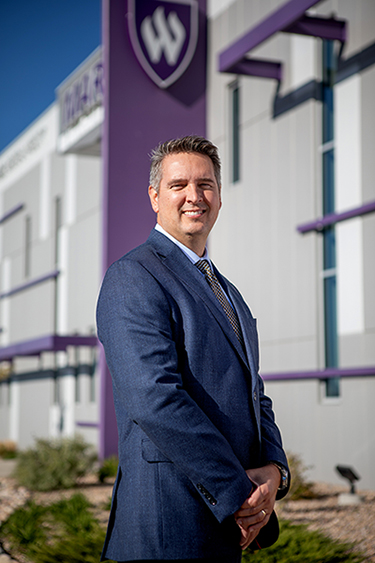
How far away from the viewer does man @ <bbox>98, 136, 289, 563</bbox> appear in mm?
1975

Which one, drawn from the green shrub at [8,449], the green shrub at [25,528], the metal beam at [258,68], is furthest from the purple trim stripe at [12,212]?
the green shrub at [25,528]

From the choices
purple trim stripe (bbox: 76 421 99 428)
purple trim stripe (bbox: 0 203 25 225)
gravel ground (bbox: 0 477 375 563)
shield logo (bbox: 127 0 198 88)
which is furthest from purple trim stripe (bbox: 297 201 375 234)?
purple trim stripe (bbox: 0 203 25 225)

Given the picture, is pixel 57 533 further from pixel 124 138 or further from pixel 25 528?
pixel 124 138

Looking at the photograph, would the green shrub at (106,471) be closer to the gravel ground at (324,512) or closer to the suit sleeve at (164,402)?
the gravel ground at (324,512)

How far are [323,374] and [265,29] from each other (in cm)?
500

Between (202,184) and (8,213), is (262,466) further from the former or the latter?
(8,213)

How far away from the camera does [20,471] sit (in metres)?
10.5

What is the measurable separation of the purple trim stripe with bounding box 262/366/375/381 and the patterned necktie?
21.6ft

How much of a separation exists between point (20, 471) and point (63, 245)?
11251mm

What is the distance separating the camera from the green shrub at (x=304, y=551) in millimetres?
4695

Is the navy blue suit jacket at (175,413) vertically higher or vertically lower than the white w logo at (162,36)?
lower

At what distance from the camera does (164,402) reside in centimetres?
196

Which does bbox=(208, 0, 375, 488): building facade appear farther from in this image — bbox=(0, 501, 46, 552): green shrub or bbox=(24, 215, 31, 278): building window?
bbox=(24, 215, 31, 278): building window

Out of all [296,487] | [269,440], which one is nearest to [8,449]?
[296,487]
